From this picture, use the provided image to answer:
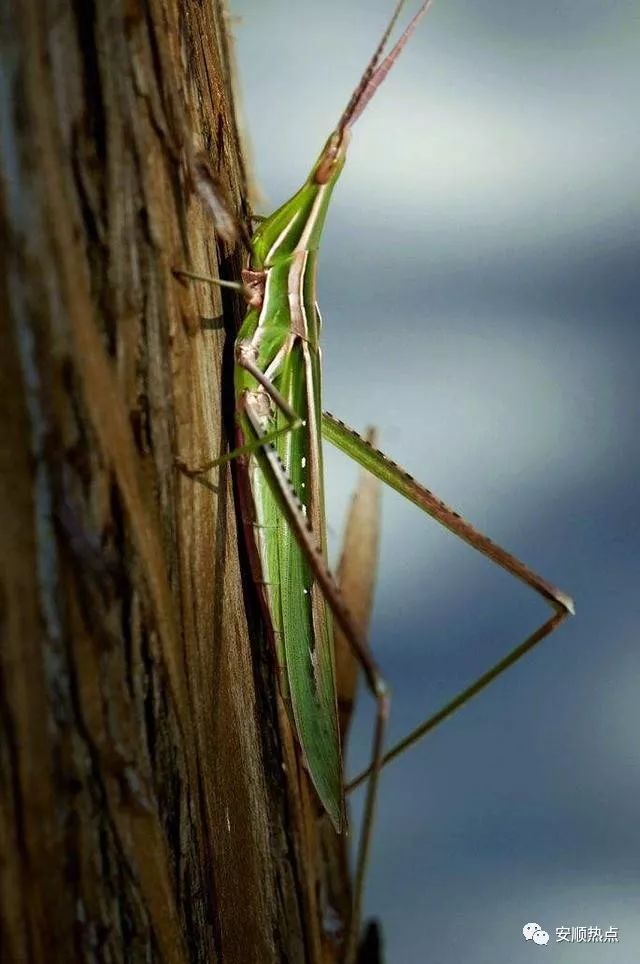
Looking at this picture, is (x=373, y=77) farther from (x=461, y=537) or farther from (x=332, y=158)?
(x=461, y=537)

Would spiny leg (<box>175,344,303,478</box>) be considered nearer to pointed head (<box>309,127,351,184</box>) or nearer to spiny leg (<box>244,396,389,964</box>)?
spiny leg (<box>244,396,389,964</box>)

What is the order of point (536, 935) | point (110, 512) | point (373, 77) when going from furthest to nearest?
point (536, 935) < point (373, 77) < point (110, 512)

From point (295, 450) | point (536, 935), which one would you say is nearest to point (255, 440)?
point (295, 450)

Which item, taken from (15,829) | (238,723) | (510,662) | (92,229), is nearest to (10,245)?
(92,229)

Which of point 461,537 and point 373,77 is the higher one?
point 373,77

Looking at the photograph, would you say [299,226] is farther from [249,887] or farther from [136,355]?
[249,887]

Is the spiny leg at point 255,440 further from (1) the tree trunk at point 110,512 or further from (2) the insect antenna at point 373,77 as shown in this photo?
(2) the insect antenna at point 373,77

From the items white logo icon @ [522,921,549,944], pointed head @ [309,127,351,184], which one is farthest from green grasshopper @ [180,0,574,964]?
white logo icon @ [522,921,549,944]
